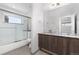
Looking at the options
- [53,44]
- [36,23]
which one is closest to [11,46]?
[36,23]

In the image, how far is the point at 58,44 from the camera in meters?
1.99

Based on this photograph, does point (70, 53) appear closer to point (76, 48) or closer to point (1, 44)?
point (76, 48)

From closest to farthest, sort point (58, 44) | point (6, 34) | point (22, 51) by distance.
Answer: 1. point (6, 34)
2. point (22, 51)
3. point (58, 44)

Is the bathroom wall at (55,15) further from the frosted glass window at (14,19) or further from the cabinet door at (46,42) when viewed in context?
the frosted glass window at (14,19)

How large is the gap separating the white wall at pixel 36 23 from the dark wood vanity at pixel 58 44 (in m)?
0.10

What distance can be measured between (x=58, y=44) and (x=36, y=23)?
2.33ft

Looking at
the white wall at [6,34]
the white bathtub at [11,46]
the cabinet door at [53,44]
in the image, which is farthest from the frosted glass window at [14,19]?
the cabinet door at [53,44]

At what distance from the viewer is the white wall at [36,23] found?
1.85 m

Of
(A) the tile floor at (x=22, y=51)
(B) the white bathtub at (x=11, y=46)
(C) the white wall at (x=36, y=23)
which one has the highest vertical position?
(C) the white wall at (x=36, y=23)

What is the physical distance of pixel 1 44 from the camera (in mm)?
1711

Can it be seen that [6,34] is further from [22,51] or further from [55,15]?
[55,15]

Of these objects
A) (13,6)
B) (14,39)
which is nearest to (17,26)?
(14,39)

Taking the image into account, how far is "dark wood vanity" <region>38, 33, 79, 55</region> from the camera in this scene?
1.80 meters
